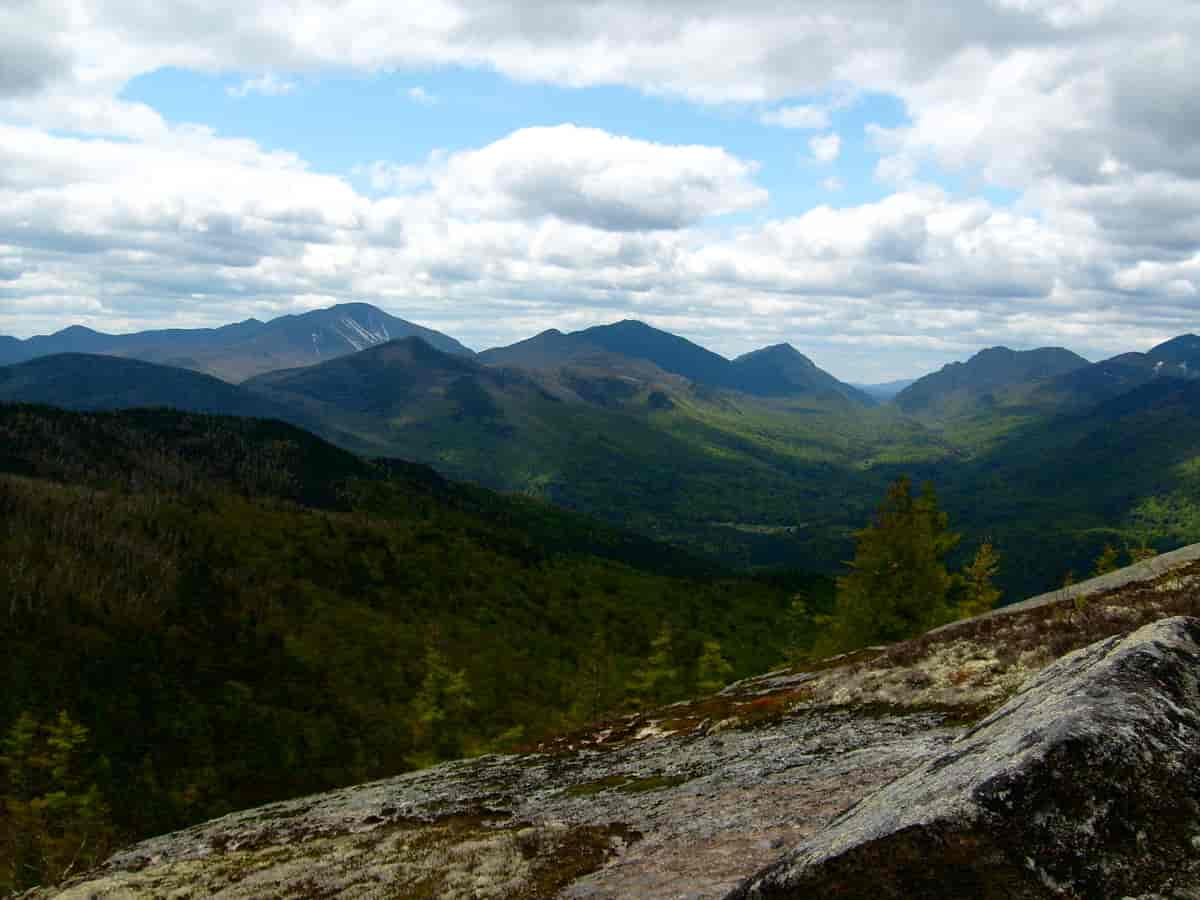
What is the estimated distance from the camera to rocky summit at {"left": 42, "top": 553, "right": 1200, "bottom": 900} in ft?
25.9

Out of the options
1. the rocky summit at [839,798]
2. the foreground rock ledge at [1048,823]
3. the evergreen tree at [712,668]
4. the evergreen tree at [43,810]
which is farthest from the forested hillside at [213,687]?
the foreground rock ledge at [1048,823]

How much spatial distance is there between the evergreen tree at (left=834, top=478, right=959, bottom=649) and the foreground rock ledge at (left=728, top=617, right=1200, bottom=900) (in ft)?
175

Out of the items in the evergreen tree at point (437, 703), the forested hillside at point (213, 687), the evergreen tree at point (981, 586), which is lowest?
the forested hillside at point (213, 687)

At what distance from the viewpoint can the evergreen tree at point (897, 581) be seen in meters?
59.5

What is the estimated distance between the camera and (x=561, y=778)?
1158 inches

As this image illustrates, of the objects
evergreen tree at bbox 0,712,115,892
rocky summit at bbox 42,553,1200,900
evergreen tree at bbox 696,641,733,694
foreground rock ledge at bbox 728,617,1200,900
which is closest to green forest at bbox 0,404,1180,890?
evergreen tree at bbox 696,641,733,694

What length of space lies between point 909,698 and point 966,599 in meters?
50.8

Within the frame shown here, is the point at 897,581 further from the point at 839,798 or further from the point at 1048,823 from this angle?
the point at 1048,823

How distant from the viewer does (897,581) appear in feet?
197

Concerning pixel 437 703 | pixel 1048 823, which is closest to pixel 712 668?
pixel 437 703

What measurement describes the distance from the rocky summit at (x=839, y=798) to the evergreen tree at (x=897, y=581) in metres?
19.2

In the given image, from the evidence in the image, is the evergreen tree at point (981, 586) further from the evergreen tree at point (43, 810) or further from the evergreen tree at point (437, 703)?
the evergreen tree at point (43, 810)

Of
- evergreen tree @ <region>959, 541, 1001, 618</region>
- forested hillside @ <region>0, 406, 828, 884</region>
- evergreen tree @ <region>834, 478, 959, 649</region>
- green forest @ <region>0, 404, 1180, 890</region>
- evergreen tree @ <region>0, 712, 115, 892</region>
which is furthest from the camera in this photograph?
forested hillside @ <region>0, 406, 828, 884</region>

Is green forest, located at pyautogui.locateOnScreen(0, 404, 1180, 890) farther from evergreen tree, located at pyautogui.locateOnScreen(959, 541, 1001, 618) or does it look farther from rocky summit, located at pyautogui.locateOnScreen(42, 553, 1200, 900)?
rocky summit, located at pyautogui.locateOnScreen(42, 553, 1200, 900)
